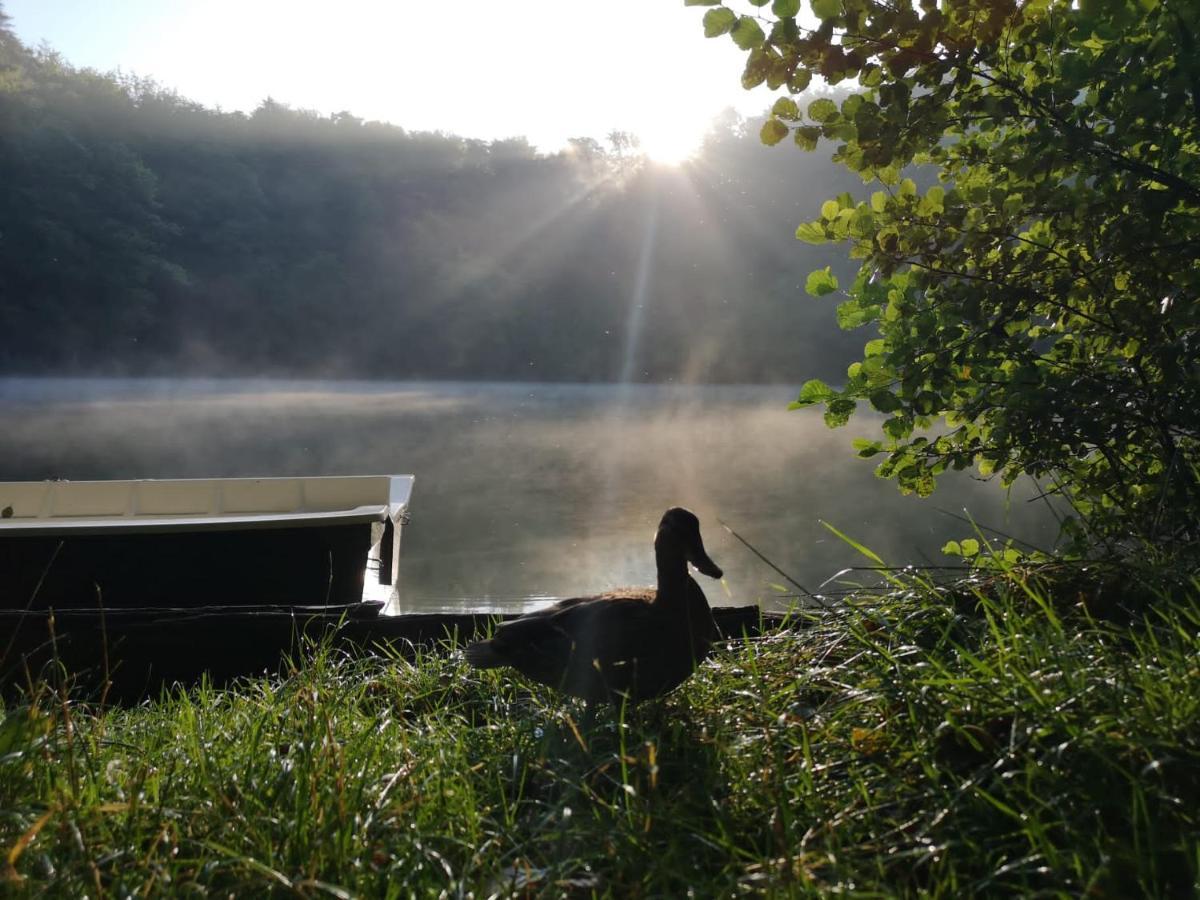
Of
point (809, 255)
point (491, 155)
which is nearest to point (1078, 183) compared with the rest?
point (809, 255)

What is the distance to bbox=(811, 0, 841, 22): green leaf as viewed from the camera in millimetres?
2600

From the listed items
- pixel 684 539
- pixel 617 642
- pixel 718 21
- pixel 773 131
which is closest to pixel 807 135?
pixel 773 131

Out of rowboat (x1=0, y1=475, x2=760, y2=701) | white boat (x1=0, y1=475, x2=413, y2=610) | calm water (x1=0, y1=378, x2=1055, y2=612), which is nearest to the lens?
rowboat (x1=0, y1=475, x2=760, y2=701)

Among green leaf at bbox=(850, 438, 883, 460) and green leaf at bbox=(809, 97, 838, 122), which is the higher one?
green leaf at bbox=(809, 97, 838, 122)

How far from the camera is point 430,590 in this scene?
923 centimetres

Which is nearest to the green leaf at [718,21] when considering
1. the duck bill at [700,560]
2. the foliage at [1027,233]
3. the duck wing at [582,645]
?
the foliage at [1027,233]

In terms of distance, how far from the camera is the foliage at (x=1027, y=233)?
2713 millimetres

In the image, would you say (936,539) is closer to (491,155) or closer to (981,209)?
(981,209)

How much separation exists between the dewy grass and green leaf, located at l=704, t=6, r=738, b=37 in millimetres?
1676

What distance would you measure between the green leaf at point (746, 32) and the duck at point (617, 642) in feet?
4.72

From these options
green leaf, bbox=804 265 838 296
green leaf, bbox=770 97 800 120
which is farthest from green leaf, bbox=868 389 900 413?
green leaf, bbox=770 97 800 120

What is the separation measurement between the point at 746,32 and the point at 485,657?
74.9 inches

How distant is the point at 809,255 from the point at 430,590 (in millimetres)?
45768

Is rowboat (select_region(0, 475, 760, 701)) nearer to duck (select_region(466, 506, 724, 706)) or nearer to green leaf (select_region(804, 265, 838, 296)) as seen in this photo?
duck (select_region(466, 506, 724, 706))
